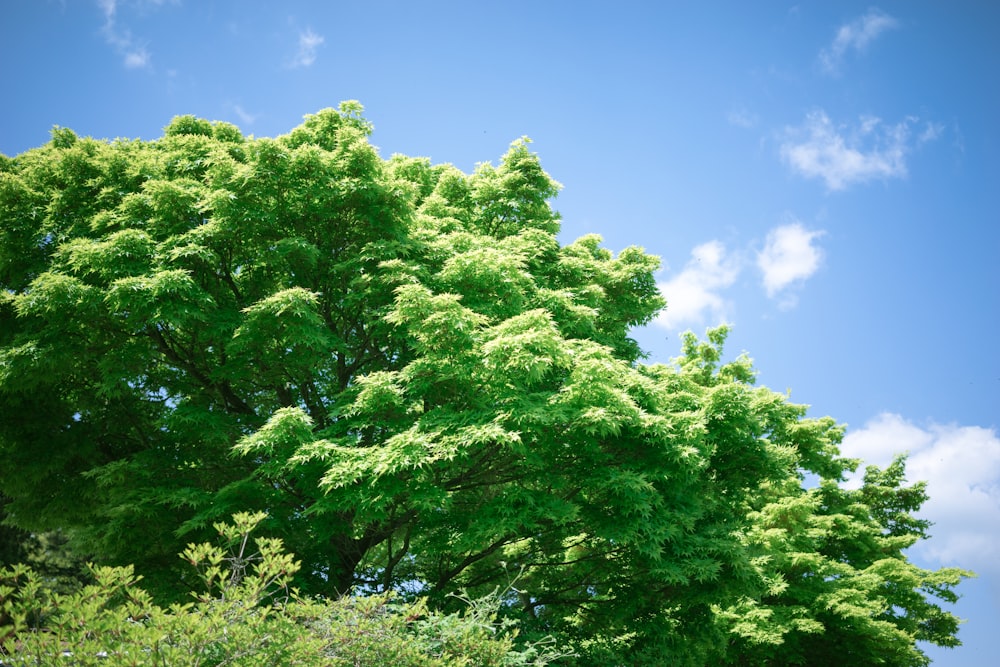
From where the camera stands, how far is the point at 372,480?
9.30m

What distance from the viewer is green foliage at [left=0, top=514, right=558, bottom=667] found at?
13.5 feet

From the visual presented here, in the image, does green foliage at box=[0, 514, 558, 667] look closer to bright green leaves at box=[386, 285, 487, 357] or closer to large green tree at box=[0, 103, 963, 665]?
large green tree at box=[0, 103, 963, 665]

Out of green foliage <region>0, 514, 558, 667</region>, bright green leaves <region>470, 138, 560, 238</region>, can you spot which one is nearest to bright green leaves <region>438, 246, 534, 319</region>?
bright green leaves <region>470, 138, 560, 238</region>

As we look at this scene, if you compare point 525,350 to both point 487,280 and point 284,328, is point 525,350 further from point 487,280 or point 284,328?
point 284,328

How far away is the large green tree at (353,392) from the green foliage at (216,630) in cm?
356

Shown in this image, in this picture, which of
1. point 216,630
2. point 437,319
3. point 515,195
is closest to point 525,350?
point 437,319

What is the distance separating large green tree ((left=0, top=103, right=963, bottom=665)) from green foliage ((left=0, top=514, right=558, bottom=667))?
356 centimetres

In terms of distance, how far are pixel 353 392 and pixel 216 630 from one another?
22.2ft

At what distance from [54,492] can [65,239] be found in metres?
6.09

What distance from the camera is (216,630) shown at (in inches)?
181

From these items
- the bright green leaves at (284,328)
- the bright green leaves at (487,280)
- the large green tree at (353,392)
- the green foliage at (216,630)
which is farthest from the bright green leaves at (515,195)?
the green foliage at (216,630)

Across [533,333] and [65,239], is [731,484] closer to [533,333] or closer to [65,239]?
[533,333]

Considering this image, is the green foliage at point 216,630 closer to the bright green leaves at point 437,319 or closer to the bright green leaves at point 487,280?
the bright green leaves at point 437,319

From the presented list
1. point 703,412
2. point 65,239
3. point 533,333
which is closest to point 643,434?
point 703,412
